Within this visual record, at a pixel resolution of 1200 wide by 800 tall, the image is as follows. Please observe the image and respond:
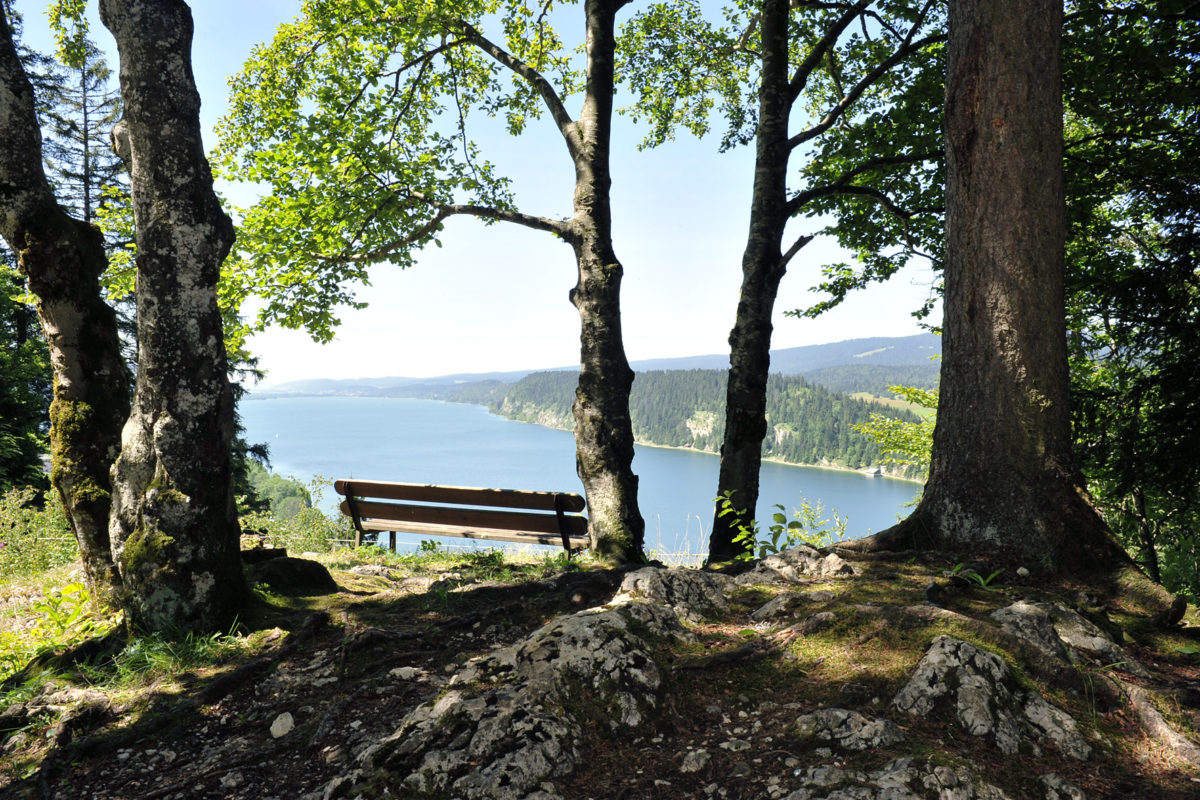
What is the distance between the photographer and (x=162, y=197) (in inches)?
155

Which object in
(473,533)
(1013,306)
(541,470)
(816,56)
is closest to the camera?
(1013,306)

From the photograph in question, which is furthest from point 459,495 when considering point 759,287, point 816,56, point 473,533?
point 816,56

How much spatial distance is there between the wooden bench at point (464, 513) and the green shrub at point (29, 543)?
2.97 m

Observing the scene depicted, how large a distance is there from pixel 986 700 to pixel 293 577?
14.8ft

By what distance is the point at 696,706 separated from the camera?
2506 mm

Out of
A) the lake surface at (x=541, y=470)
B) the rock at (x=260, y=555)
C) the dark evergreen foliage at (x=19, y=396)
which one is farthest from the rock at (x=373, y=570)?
the lake surface at (x=541, y=470)

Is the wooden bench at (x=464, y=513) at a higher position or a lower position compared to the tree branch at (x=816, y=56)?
lower

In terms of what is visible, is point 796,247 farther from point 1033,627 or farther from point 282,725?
point 282,725

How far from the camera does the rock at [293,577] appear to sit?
475 centimetres

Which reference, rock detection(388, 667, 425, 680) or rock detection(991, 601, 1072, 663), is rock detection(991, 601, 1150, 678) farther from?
rock detection(388, 667, 425, 680)

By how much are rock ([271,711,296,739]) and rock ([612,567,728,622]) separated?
159 centimetres

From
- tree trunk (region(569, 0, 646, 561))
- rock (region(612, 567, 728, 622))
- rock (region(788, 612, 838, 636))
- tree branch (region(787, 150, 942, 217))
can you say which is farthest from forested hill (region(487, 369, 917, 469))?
rock (region(788, 612, 838, 636))

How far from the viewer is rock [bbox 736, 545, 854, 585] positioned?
155 inches

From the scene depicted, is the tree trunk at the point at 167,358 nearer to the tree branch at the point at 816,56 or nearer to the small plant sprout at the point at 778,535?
the small plant sprout at the point at 778,535
